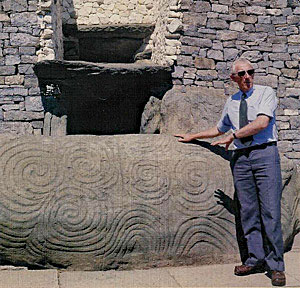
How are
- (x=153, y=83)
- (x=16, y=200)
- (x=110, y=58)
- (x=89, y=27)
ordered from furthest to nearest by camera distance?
(x=110, y=58) → (x=89, y=27) → (x=153, y=83) → (x=16, y=200)

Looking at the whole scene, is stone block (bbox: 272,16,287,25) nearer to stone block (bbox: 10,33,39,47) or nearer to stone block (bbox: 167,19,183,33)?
stone block (bbox: 167,19,183,33)

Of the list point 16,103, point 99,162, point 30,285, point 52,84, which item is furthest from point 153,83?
point 30,285

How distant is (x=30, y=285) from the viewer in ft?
9.73

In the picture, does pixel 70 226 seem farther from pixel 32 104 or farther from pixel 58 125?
pixel 32 104

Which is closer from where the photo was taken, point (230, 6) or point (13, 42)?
point (13, 42)

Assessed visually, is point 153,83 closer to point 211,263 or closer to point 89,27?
point 89,27

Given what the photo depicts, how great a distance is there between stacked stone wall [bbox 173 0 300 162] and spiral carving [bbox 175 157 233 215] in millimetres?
5469

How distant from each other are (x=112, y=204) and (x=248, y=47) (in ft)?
21.3

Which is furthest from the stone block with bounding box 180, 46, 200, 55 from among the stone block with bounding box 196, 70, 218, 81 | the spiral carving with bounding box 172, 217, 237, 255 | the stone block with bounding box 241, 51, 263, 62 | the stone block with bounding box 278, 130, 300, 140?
the spiral carving with bounding box 172, 217, 237, 255

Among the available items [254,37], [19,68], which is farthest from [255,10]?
[19,68]

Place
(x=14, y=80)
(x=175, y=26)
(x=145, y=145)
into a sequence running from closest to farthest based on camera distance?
1. (x=145, y=145)
2. (x=14, y=80)
3. (x=175, y=26)

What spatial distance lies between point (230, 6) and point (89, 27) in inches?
107

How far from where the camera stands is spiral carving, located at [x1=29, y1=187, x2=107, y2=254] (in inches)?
127

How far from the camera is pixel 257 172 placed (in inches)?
125
